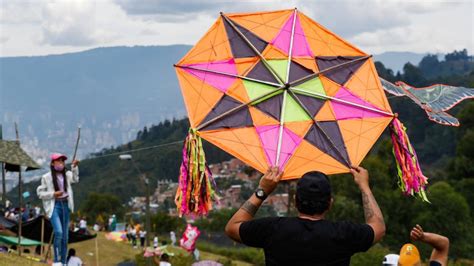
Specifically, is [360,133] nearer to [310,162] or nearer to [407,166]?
[407,166]

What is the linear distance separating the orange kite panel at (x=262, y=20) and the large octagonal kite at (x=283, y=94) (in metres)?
0.01

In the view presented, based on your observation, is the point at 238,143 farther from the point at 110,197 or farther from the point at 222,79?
the point at 110,197

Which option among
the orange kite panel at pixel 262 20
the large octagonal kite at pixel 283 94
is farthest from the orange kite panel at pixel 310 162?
the orange kite panel at pixel 262 20

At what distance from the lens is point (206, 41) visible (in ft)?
29.4

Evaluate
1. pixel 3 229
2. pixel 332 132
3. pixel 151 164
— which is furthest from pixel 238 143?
pixel 151 164

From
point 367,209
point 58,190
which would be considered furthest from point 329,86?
point 58,190

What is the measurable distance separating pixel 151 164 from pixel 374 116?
13529 centimetres

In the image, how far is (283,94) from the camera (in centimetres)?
834

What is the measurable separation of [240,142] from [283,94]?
0.75 m

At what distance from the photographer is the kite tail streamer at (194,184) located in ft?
24.8

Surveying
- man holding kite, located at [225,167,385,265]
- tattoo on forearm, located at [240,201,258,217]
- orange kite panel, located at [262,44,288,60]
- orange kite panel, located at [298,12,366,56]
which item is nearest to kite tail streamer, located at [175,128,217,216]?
orange kite panel, located at [262,44,288,60]

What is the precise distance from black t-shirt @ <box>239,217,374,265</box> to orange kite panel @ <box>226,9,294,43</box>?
4.43m

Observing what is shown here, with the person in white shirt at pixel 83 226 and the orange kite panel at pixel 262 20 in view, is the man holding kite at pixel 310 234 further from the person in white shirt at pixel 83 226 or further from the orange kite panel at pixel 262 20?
the person in white shirt at pixel 83 226

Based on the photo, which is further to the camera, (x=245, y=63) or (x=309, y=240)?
(x=245, y=63)
